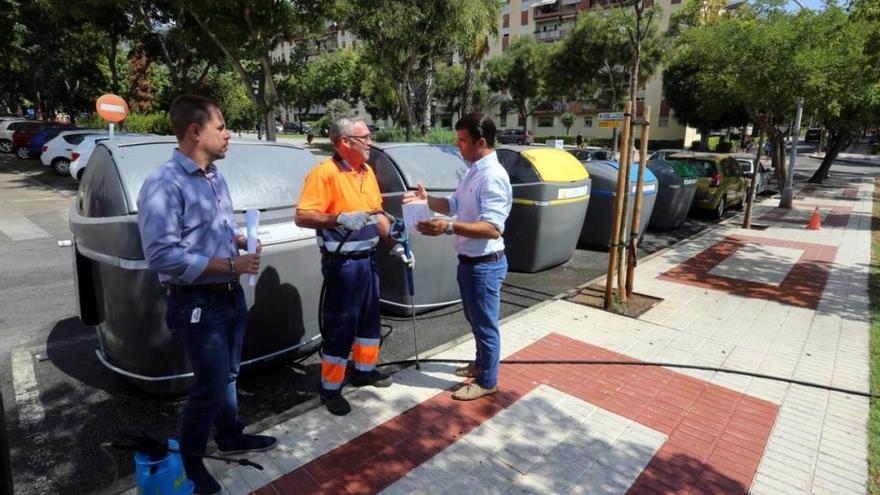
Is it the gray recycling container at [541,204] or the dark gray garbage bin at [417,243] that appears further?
the gray recycling container at [541,204]

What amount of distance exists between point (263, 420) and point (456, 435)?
127cm

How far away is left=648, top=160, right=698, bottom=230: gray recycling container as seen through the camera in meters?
9.89

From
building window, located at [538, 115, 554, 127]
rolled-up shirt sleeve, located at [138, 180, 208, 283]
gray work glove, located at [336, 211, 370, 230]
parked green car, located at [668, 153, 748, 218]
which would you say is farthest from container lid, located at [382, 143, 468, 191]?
building window, located at [538, 115, 554, 127]

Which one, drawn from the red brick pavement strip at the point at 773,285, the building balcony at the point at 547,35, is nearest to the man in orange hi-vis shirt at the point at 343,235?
the red brick pavement strip at the point at 773,285

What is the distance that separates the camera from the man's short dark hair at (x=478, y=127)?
335 centimetres

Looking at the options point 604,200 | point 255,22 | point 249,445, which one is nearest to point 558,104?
point 255,22

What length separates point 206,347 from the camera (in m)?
2.45

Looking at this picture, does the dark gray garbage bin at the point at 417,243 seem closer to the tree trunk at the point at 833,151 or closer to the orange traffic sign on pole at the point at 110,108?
the orange traffic sign on pole at the point at 110,108

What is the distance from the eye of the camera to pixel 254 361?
12.1 ft

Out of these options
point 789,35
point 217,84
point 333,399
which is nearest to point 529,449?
point 333,399

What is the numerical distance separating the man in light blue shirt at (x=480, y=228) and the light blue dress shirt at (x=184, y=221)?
4.05ft

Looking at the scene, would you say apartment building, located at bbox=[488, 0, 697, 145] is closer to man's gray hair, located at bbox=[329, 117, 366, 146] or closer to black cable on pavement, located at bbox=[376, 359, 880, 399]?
black cable on pavement, located at bbox=[376, 359, 880, 399]

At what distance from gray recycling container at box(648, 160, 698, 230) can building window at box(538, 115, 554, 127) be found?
49.8m

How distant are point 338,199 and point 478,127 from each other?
1.01 metres
